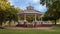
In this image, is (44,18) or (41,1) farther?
(44,18)

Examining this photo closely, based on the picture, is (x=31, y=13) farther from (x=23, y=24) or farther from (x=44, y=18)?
(x=44, y=18)

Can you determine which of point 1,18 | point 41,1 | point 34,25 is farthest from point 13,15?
point 41,1

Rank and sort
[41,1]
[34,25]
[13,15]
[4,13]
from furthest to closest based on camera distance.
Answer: [13,15], [4,13], [34,25], [41,1]

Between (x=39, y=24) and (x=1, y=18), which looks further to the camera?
(x=1, y=18)

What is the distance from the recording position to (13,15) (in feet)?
167

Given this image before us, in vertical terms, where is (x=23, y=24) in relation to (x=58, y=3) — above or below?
below

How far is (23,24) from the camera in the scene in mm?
38438

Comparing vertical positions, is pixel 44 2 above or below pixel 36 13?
above

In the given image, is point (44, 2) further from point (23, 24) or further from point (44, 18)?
point (44, 18)

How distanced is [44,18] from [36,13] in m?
17.4

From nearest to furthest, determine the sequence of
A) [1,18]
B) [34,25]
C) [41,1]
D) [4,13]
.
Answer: [41,1] → [34,25] → [4,13] → [1,18]

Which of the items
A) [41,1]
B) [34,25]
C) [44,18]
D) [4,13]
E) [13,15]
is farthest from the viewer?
[44,18]

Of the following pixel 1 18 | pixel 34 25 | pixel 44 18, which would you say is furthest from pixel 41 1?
pixel 44 18

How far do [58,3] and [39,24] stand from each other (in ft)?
79.0
